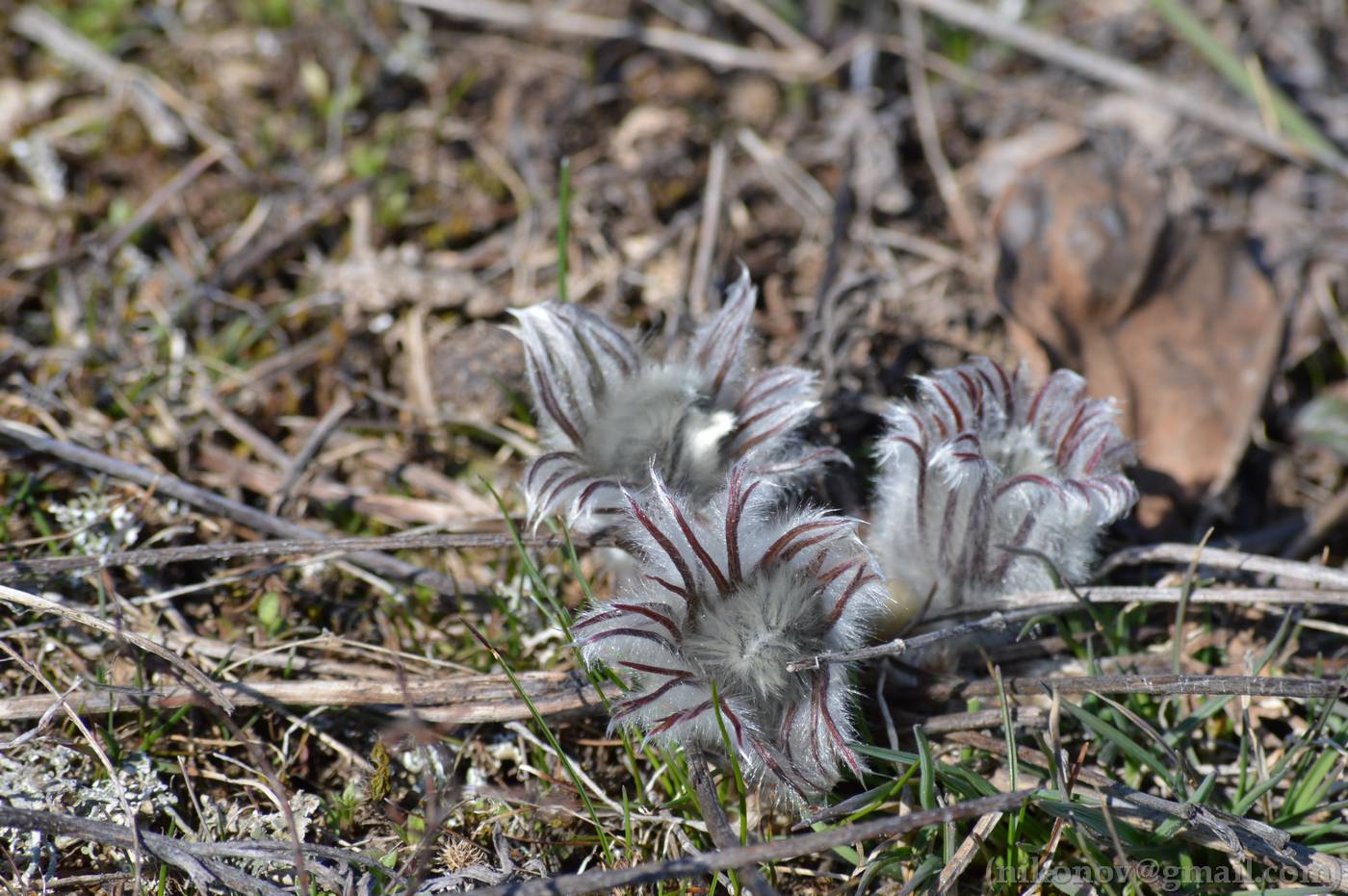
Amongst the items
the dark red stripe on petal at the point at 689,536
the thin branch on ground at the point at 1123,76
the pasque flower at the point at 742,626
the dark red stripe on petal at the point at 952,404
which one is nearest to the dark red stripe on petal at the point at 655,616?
the pasque flower at the point at 742,626

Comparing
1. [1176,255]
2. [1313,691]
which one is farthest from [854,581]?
[1176,255]

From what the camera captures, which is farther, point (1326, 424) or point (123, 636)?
point (1326, 424)

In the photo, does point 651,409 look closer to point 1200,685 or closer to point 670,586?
point 670,586

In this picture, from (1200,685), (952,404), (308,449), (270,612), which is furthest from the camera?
(308,449)

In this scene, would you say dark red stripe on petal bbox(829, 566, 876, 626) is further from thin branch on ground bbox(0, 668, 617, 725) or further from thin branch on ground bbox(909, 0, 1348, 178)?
thin branch on ground bbox(909, 0, 1348, 178)

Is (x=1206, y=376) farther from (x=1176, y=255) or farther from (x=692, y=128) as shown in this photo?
(x=692, y=128)

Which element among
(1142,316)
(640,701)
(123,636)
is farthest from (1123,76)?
(123,636)

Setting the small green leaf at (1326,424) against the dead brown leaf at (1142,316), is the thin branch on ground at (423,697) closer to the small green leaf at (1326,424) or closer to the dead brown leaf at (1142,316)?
the dead brown leaf at (1142,316)
